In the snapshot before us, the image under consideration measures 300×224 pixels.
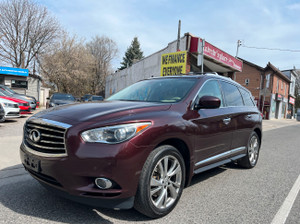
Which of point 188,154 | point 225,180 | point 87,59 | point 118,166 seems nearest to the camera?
point 118,166

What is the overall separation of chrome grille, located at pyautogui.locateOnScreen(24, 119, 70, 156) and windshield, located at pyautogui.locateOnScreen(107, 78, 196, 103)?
134cm

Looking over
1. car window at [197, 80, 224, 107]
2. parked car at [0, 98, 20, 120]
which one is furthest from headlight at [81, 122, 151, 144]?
parked car at [0, 98, 20, 120]

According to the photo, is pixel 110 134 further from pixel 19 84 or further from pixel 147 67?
pixel 19 84

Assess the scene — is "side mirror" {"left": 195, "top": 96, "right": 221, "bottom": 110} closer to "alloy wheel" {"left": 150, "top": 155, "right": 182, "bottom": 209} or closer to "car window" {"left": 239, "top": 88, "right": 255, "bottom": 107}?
"alloy wheel" {"left": 150, "top": 155, "right": 182, "bottom": 209}

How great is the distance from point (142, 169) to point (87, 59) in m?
38.3

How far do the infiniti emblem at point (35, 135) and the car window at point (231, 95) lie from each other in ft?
9.70

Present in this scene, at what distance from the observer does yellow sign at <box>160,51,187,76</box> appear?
13109 mm

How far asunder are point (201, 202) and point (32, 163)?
Result: 83.5 inches

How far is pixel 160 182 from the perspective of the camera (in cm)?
253

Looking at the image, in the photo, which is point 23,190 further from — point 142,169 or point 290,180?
point 290,180

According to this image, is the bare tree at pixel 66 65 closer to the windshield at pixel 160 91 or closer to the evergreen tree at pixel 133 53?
the evergreen tree at pixel 133 53

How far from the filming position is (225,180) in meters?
3.92

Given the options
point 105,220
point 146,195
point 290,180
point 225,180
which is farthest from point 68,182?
point 290,180

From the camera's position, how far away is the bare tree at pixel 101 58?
4625cm
